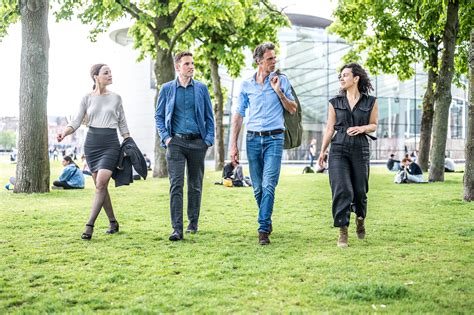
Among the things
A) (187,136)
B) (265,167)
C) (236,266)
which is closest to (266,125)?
(265,167)

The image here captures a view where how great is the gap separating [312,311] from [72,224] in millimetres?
5238

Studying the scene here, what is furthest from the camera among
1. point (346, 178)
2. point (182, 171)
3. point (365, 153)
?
point (182, 171)

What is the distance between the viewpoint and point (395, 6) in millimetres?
20391

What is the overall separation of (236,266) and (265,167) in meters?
1.57

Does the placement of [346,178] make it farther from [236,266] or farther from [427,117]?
[427,117]

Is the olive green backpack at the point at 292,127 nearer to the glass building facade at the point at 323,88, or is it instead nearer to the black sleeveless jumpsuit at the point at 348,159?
the black sleeveless jumpsuit at the point at 348,159

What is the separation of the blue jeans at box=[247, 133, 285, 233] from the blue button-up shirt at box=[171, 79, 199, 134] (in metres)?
0.69

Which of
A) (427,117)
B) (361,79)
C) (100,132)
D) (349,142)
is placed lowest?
(349,142)

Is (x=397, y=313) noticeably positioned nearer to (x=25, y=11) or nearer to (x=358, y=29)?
(x=25, y=11)

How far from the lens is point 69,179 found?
15.6 metres

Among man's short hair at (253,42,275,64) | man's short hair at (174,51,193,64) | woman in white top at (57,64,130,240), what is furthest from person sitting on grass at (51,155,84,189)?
man's short hair at (253,42,275,64)

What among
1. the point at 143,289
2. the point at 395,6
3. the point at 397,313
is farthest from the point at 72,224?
the point at 395,6

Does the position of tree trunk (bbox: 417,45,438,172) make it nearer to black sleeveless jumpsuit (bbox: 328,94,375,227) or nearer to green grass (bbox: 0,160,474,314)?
green grass (bbox: 0,160,474,314)

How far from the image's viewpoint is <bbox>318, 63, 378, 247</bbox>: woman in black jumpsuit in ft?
20.6
